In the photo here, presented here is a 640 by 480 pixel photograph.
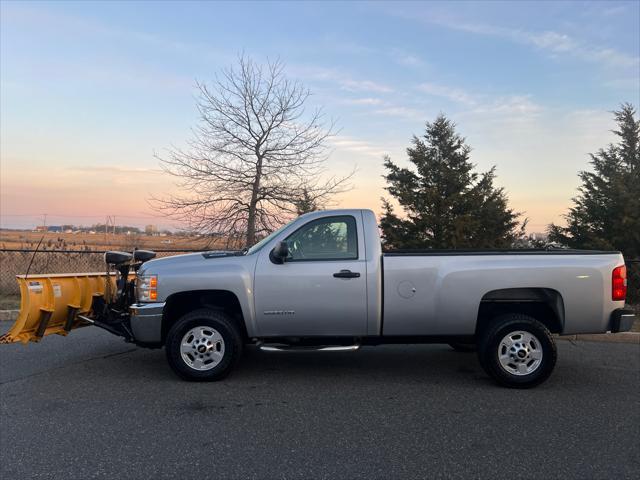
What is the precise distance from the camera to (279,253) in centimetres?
549

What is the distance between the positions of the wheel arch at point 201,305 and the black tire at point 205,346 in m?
0.23

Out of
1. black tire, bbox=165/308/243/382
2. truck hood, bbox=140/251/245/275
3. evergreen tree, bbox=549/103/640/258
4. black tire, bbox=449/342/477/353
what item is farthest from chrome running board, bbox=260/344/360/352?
evergreen tree, bbox=549/103/640/258

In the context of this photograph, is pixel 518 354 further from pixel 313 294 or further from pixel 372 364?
pixel 313 294

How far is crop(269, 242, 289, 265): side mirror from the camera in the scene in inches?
216

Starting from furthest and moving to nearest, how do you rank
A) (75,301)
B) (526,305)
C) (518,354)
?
(75,301) → (526,305) → (518,354)

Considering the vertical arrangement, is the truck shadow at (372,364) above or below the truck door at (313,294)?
below

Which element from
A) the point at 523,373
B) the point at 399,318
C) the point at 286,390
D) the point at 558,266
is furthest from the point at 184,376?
the point at 558,266

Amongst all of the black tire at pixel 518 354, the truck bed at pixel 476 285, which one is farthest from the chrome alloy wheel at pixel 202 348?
the black tire at pixel 518 354

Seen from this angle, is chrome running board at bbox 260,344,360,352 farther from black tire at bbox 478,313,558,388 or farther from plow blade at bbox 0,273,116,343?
plow blade at bbox 0,273,116,343

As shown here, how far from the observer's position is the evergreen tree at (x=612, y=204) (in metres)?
17.8

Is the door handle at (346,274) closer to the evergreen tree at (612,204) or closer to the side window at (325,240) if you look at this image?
the side window at (325,240)

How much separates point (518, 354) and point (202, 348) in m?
3.40

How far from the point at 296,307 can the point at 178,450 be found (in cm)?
206

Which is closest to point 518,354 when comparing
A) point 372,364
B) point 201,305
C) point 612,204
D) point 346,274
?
point 372,364
